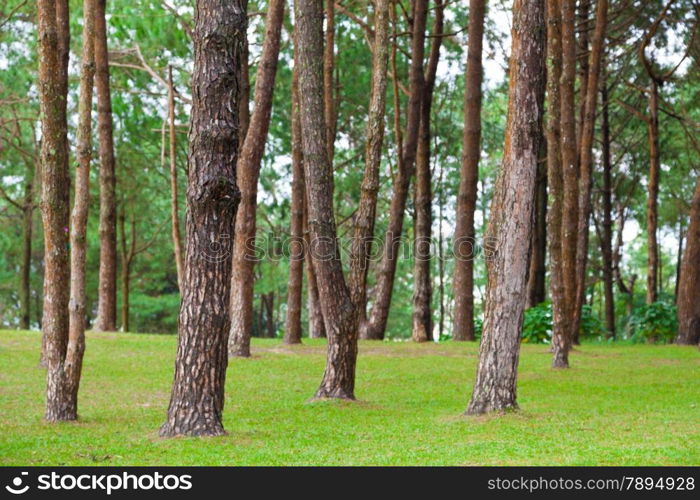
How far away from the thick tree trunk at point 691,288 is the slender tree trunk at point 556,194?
22.6 feet

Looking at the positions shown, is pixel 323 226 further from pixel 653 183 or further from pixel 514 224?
pixel 653 183

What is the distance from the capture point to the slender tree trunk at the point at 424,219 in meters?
23.6

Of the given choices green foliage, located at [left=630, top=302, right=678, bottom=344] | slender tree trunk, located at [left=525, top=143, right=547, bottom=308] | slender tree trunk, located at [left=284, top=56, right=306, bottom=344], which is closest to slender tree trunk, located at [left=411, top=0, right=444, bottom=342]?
slender tree trunk, located at [left=284, top=56, right=306, bottom=344]

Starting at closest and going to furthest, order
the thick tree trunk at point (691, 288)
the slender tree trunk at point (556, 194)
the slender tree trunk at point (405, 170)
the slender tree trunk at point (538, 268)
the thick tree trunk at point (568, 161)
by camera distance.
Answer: the slender tree trunk at point (556, 194) < the thick tree trunk at point (568, 161) < the thick tree trunk at point (691, 288) < the slender tree trunk at point (405, 170) < the slender tree trunk at point (538, 268)

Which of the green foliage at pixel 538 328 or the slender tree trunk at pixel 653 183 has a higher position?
the slender tree trunk at pixel 653 183

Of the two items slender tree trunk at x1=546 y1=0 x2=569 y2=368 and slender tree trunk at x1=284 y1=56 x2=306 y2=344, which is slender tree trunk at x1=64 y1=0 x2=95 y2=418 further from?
slender tree trunk at x1=284 y1=56 x2=306 y2=344

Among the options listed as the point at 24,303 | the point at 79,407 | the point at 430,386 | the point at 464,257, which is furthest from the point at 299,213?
the point at 24,303

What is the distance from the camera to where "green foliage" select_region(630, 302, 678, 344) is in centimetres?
2448

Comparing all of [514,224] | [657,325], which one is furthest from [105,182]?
[657,325]

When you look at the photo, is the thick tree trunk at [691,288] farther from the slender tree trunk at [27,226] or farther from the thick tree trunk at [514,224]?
the slender tree trunk at [27,226]

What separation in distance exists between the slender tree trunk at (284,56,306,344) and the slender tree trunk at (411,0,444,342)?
303 cm

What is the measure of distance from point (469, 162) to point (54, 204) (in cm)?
1352

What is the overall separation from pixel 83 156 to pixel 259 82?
273 inches

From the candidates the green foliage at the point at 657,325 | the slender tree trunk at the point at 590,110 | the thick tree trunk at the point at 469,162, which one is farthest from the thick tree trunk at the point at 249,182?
the green foliage at the point at 657,325
